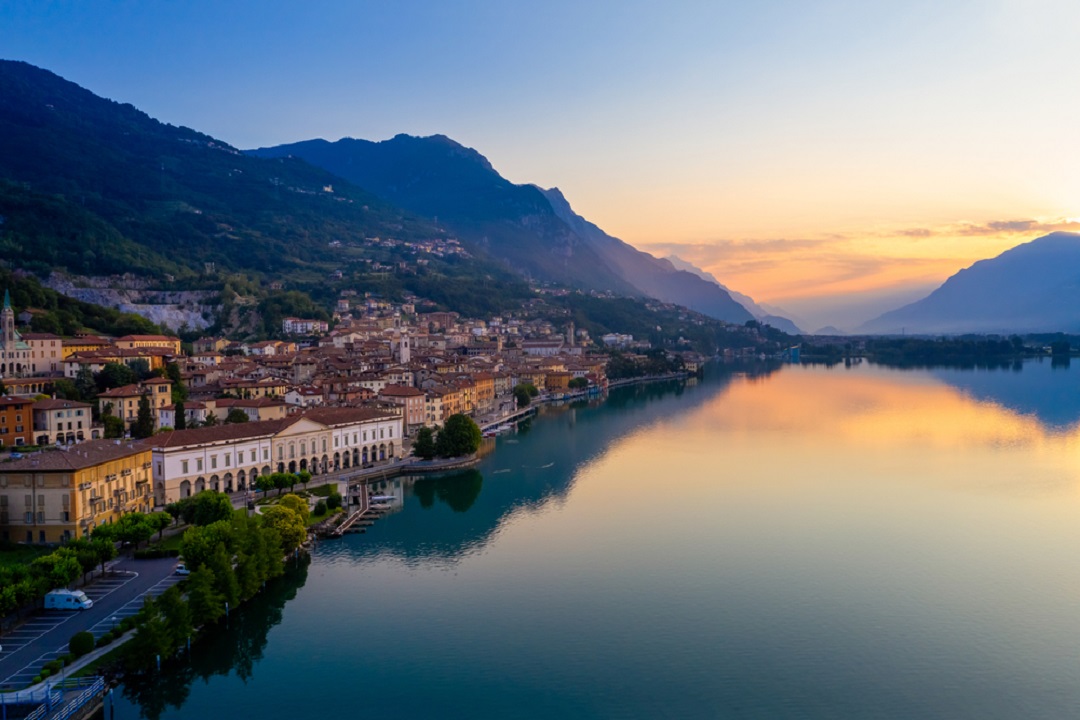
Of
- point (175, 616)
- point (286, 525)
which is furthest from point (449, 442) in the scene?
point (175, 616)

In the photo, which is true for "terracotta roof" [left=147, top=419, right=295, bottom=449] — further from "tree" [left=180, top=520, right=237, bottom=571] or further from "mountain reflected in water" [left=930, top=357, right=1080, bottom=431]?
"mountain reflected in water" [left=930, top=357, right=1080, bottom=431]

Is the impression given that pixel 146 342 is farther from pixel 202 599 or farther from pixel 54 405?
pixel 202 599

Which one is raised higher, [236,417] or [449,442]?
[236,417]

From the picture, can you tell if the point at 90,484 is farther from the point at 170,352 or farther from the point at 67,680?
the point at 170,352

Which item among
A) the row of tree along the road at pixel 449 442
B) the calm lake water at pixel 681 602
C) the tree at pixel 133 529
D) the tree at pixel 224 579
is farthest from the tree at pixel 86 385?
the tree at pixel 224 579

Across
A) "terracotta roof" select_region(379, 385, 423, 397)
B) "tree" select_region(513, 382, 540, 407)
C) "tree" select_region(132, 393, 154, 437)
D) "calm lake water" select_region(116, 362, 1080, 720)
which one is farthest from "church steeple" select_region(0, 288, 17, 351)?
"tree" select_region(513, 382, 540, 407)

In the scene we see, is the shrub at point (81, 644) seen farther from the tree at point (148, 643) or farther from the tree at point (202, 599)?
the tree at point (202, 599)
